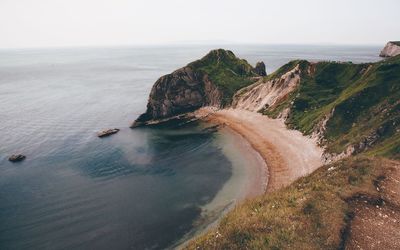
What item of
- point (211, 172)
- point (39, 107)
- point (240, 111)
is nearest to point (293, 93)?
point (240, 111)

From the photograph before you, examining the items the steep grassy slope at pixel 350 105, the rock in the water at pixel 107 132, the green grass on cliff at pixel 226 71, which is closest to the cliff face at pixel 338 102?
the steep grassy slope at pixel 350 105

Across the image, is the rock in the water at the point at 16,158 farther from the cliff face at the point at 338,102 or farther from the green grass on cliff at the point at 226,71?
the cliff face at the point at 338,102

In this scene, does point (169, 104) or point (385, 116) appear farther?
point (169, 104)

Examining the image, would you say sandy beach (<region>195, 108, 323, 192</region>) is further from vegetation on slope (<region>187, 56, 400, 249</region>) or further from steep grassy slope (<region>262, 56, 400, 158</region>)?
vegetation on slope (<region>187, 56, 400, 249</region>)

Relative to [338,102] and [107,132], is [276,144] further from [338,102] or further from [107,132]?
[107,132]

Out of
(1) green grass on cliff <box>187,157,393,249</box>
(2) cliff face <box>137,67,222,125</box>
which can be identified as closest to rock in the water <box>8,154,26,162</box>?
(2) cliff face <box>137,67,222,125</box>

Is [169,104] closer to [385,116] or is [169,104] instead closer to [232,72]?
[232,72]

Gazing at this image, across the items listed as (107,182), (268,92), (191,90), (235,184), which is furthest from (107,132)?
(268,92)
